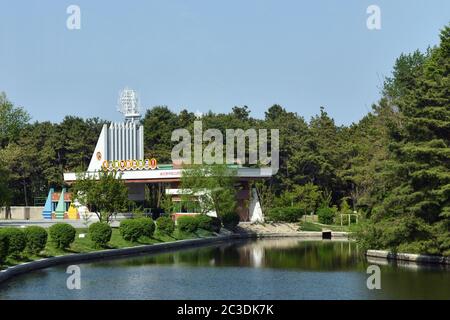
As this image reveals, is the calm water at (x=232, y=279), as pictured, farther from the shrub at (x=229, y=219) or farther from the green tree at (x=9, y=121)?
the green tree at (x=9, y=121)

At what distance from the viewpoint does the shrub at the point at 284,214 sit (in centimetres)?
6231

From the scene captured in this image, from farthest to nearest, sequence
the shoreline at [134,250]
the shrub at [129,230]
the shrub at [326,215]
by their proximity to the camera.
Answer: the shrub at [326,215] < the shrub at [129,230] < the shoreline at [134,250]

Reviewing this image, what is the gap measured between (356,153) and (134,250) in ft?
119

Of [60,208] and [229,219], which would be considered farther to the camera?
[60,208]

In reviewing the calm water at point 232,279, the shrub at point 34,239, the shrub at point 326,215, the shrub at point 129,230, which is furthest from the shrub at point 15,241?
the shrub at point 326,215

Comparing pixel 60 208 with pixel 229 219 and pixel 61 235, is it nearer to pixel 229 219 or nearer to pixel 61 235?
pixel 229 219

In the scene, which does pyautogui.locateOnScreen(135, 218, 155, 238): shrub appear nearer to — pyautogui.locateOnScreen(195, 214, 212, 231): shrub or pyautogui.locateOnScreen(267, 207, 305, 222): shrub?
pyautogui.locateOnScreen(195, 214, 212, 231): shrub

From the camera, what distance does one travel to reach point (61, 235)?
3303cm

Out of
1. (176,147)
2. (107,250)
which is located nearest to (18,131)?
(176,147)

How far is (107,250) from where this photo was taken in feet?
118

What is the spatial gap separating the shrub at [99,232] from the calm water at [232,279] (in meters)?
1.98

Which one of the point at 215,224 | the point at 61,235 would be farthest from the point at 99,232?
the point at 215,224
